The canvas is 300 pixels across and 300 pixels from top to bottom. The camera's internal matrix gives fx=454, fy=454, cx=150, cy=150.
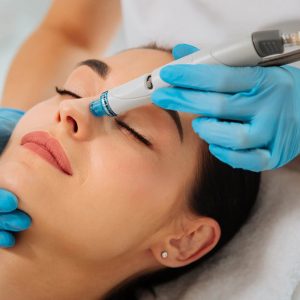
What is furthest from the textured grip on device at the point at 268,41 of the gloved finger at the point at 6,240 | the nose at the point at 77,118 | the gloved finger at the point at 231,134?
the gloved finger at the point at 6,240

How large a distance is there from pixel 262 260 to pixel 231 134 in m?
A: 0.47

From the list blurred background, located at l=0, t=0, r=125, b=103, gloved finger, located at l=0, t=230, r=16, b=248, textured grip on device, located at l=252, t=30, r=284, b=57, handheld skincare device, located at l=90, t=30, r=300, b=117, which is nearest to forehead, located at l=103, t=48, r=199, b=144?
handheld skincare device, located at l=90, t=30, r=300, b=117

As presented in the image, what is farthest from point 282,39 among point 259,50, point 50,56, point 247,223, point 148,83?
point 50,56

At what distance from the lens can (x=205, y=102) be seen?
881 mm

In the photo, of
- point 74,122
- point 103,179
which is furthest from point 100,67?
point 103,179

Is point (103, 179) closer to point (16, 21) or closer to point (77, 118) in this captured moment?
point (77, 118)

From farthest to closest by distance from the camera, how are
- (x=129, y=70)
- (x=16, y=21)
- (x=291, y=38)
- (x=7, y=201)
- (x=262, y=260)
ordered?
(x=16, y=21), (x=262, y=260), (x=129, y=70), (x=7, y=201), (x=291, y=38)

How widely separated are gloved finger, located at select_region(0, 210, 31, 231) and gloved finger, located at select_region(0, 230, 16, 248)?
0.07 feet

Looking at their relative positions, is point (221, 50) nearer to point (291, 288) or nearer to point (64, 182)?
point (64, 182)

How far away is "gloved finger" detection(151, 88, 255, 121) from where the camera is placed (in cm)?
88

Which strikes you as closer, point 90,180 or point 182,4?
point 90,180

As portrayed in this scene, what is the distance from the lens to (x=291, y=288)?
114 centimetres

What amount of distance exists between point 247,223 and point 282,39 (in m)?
0.60

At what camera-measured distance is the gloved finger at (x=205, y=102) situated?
2.88ft
